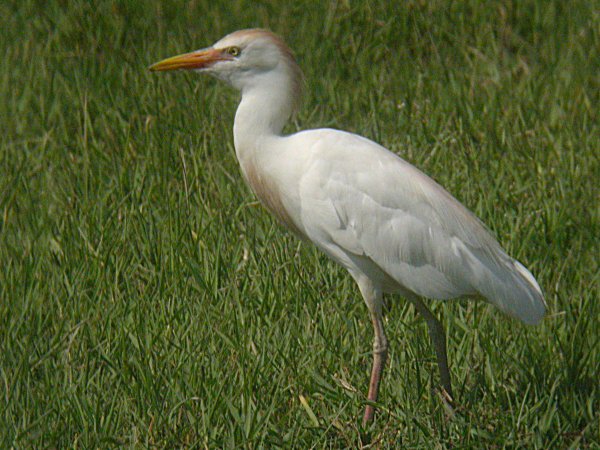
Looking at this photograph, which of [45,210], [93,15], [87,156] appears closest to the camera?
[45,210]

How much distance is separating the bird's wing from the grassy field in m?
0.24

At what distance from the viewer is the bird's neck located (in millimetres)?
3545

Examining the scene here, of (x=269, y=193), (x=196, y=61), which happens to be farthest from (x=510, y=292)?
(x=196, y=61)

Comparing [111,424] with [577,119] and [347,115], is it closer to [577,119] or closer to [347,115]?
[347,115]

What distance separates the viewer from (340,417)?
134 inches

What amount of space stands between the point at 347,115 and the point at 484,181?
942mm

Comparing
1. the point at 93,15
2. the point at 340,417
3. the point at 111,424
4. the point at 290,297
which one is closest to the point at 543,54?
the point at 93,15

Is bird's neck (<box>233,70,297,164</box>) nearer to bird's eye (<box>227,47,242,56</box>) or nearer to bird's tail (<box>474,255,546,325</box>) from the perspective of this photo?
bird's eye (<box>227,47,242,56</box>)

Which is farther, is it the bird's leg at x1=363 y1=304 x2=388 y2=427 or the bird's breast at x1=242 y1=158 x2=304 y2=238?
the bird's breast at x1=242 y1=158 x2=304 y2=238

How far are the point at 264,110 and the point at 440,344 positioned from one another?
37.2 inches

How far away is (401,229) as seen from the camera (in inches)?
136

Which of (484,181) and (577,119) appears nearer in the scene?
(484,181)

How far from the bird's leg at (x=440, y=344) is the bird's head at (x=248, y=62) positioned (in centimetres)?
86

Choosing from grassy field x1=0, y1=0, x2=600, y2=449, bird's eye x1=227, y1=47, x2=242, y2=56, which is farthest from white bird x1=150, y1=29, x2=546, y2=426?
grassy field x1=0, y1=0, x2=600, y2=449
